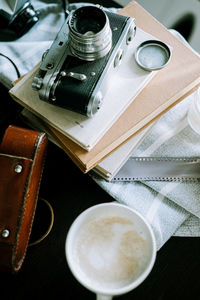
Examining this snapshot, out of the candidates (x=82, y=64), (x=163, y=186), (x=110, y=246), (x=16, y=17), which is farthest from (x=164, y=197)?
(x=16, y=17)

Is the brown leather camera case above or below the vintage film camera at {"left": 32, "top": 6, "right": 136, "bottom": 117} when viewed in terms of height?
below

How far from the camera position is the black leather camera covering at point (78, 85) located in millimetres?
457

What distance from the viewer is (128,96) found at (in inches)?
19.7

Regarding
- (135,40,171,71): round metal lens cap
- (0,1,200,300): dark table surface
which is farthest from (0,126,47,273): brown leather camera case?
(135,40,171,71): round metal lens cap

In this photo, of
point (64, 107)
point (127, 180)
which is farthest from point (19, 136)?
point (127, 180)

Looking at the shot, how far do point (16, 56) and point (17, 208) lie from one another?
31 centimetres

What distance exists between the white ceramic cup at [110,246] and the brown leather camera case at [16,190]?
0.28 ft

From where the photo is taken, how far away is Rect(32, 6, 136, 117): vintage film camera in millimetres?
455

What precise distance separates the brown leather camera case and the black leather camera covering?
63mm

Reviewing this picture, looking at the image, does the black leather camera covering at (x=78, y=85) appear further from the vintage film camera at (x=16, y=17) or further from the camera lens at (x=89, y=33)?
the vintage film camera at (x=16, y=17)

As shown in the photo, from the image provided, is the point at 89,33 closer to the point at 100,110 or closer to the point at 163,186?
the point at 100,110

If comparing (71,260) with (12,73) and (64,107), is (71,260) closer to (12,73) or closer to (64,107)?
(64,107)

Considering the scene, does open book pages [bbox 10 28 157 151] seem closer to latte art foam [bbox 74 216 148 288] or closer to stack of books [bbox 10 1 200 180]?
stack of books [bbox 10 1 200 180]

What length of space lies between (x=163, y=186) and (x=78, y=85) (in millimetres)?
204
